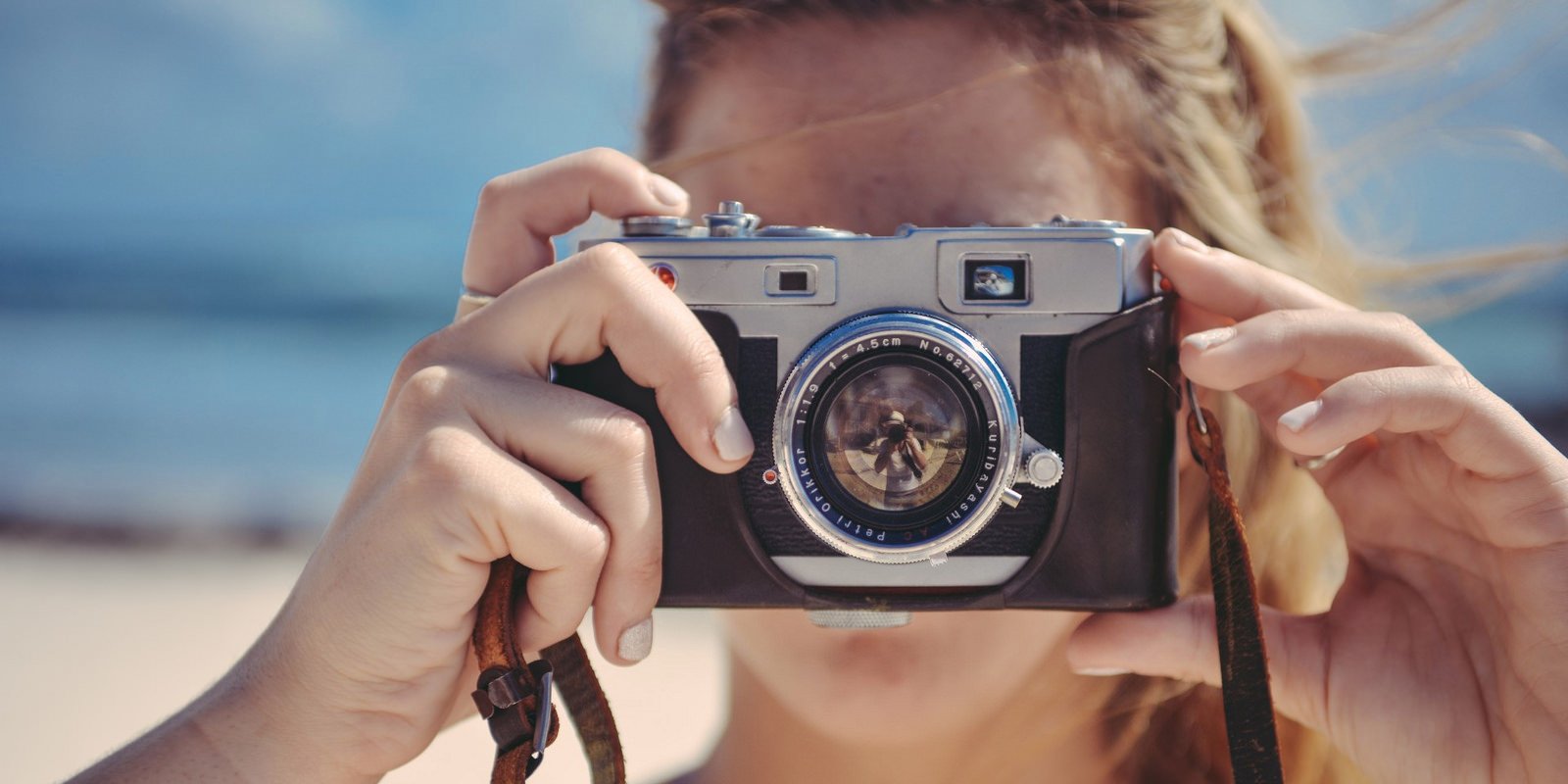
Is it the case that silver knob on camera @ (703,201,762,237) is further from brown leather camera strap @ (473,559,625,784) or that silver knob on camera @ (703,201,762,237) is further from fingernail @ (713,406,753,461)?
brown leather camera strap @ (473,559,625,784)

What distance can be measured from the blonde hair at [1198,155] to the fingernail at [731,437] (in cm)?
46

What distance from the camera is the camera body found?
1.28 m

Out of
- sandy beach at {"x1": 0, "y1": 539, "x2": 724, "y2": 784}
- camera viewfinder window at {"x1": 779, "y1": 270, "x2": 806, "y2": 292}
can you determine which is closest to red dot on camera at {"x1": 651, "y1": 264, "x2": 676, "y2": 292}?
camera viewfinder window at {"x1": 779, "y1": 270, "x2": 806, "y2": 292}

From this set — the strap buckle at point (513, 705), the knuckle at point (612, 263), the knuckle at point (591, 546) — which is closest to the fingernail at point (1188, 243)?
the knuckle at point (612, 263)

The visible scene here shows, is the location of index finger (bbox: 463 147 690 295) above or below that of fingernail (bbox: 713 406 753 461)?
above

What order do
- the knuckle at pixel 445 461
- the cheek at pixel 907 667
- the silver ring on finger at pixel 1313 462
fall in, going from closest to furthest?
the knuckle at pixel 445 461 → the silver ring on finger at pixel 1313 462 → the cheek at pixel 907 667

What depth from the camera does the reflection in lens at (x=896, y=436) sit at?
4.20ft

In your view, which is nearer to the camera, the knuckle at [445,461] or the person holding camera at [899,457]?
the knuckle at [445,461]

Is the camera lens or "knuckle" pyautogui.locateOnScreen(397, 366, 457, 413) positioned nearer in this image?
"knuckle" pyautogui.locateOnScreen(397, 366, 457, 413)

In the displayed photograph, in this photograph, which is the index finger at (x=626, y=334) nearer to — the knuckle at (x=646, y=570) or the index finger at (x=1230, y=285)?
the knuckle at (x=646, y=570)

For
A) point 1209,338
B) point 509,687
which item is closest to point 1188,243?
point 1209,338

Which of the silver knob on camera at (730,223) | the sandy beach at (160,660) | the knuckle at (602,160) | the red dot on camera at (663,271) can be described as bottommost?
the sandy beach at (160,660)

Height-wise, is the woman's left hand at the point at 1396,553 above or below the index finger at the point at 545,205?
below

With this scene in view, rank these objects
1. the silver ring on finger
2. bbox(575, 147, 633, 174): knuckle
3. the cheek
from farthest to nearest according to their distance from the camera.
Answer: the cheek < bbox(575, 147, 633, 174): knuckle < the silver ring on finger
